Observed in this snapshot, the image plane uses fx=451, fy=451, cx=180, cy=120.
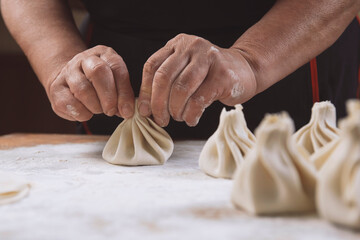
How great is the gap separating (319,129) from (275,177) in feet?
2.15

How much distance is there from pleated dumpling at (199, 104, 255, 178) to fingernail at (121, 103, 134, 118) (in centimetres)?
34

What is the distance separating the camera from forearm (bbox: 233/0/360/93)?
6.06ft

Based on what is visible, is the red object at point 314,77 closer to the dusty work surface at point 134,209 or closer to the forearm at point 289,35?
the forearm at point 289,35

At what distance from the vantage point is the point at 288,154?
1.06 metres

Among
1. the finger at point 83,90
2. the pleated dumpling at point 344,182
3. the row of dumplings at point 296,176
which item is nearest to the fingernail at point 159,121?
the finger at point 83,90

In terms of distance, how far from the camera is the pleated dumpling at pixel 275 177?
1011 millimetres

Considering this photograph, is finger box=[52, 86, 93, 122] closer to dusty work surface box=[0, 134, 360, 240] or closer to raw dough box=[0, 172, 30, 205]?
dusty work surface box=[0, 134, 360, 240]

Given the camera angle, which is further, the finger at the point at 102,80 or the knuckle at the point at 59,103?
the knuckle at the point at 59,103

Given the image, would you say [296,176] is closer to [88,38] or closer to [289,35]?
[289,35]

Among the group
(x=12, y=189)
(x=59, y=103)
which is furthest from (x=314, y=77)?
(x=12, y=189)

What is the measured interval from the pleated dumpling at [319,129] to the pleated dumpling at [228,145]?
0.21m

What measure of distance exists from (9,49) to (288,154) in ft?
13.5

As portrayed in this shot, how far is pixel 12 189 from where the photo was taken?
120 cm

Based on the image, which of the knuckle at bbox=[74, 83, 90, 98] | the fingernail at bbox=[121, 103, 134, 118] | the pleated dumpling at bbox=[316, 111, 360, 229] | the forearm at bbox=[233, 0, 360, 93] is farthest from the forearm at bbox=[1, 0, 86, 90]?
the pleated dumpling at bbox=[316, 111, 360, 229]
